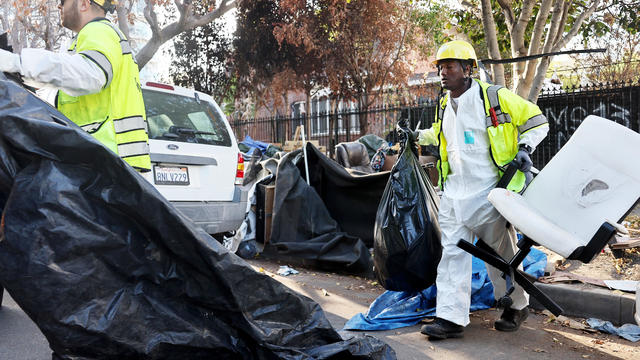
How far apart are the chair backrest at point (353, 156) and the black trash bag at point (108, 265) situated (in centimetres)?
523

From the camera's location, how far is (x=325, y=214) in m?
6.15

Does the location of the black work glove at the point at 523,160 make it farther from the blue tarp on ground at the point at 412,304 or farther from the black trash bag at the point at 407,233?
the blue tarp on ground at the point at 412,304

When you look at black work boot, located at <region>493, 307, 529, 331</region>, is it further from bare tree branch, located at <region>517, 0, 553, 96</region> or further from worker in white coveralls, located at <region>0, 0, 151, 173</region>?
bare tree branch, located at <region>517, 0, 553, 96</region>

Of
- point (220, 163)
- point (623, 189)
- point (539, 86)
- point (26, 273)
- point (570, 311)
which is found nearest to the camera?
point (26, 273)

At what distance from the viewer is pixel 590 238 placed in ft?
9.55

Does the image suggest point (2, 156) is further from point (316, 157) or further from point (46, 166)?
point (316, 157)

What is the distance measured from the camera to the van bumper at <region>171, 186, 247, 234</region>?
5.30m

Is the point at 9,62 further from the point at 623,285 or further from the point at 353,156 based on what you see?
the point at 353,156

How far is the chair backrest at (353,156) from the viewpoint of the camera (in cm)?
→ 757

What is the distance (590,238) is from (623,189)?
0.29 metres

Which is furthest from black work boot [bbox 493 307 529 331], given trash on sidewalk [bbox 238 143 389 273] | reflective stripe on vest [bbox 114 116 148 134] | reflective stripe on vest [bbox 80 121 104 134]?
reflective stripe on vest [bbox 80 121 104 134]

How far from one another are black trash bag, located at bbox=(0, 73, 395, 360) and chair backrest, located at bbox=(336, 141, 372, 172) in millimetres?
Answer: 5229

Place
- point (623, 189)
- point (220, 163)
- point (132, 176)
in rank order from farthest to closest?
point (220, 163), point (623, 189), point (132, 176)

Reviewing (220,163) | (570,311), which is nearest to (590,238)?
(570,311)
